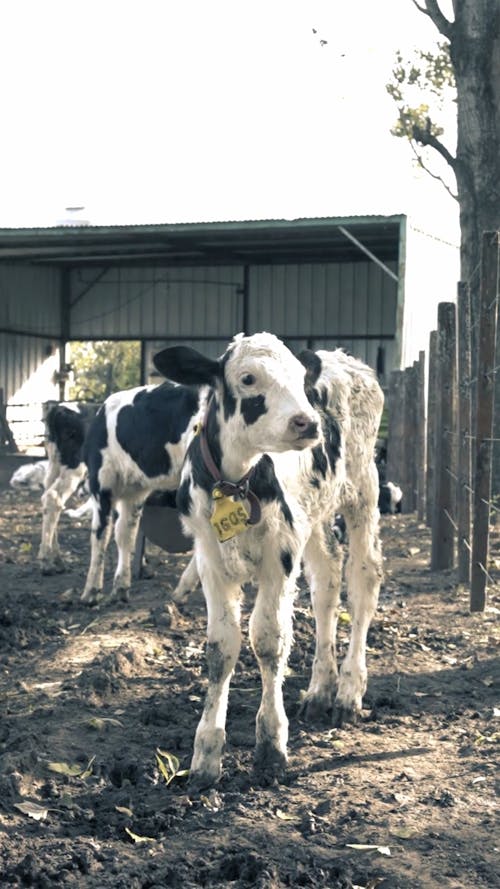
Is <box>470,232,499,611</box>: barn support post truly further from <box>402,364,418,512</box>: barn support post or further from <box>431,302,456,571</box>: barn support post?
<box>402,364,418,512</box>: barn support post

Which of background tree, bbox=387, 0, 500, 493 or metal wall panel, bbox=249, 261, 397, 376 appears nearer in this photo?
background tree, bbox=387, 0, 500, 493

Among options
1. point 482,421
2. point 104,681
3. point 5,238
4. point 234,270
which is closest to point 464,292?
point 482,421

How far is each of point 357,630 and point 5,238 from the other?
21014 millimetres

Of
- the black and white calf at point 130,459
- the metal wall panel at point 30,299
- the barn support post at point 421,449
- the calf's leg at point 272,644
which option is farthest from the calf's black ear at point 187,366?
the metal wall panel at point 30,299

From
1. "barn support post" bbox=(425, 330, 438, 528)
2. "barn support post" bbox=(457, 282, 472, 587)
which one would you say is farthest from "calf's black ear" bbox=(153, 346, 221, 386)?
"barn support post" bbox=(425, 330, 438, 528)

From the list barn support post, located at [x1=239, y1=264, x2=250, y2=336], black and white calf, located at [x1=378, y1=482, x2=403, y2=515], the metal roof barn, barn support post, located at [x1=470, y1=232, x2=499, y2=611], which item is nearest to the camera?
barn support post, located at [x1=470, y1=232, x2=499, y2=611]

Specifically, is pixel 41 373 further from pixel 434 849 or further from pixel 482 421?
pixel 434 849

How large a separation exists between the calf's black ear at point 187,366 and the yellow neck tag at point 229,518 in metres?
0.55

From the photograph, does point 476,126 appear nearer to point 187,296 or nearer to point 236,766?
point 236,766

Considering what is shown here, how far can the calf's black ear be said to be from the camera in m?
5.17

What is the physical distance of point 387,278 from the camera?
105ft

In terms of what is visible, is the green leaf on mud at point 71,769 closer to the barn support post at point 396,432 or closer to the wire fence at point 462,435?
the wire fence at point 462,435

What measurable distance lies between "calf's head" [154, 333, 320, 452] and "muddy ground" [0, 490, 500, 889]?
4.78ft

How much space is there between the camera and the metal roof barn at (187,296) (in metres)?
30.6
